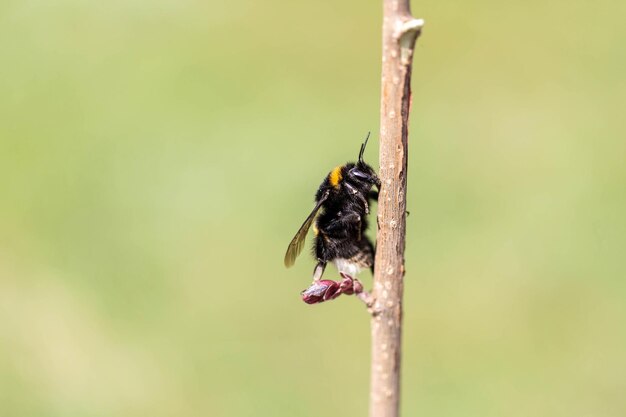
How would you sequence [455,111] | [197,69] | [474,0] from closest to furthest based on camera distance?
[455,111] < [197,69] < [474,0]

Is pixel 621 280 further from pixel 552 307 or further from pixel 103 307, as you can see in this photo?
pixel 103 307

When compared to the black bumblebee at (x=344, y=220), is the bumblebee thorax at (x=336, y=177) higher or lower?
higher

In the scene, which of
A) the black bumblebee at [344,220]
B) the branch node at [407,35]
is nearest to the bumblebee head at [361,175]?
the black bumblebee at [344,220]

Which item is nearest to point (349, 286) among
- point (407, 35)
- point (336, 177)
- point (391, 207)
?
point (391, 207)

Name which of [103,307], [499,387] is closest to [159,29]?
[103,307]

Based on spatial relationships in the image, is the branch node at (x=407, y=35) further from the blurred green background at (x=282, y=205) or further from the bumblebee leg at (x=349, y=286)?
the blurred green background at (x=282, y=205)
